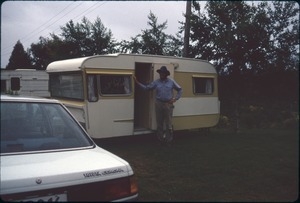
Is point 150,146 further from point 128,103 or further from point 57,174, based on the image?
point 57,174

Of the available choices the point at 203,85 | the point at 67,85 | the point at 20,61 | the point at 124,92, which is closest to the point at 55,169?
the point at 124,92

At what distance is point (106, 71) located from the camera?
299 inches

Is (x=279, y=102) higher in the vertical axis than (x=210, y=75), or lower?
lower

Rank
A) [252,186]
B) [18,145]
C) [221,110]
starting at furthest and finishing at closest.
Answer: [221,110]
[252,186]
[18,145]

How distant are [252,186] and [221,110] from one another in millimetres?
6367

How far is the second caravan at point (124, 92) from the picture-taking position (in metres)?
7.43

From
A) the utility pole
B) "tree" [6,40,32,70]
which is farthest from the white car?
the utility pole

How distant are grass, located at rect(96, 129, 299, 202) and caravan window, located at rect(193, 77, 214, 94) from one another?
155cm

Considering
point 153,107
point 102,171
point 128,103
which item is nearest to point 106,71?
point 128,103

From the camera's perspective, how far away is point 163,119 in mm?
8133

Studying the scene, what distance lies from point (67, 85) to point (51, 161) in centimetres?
576

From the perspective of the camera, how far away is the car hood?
7.55 ft

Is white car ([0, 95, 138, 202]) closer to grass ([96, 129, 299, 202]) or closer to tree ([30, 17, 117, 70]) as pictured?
grass ([96, 129, 299, 202])

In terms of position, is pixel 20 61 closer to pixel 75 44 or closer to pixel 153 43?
pixel 75 44
